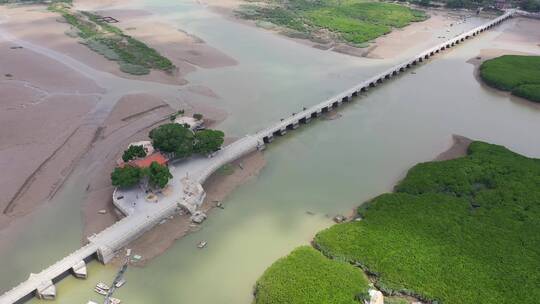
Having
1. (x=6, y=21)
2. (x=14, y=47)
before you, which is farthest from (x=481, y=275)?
(x=6, y=21)

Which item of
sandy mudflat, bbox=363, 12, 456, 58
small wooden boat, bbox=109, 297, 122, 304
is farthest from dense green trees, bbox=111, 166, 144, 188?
sandy mudflat, bbox=363, 12, 456, 58

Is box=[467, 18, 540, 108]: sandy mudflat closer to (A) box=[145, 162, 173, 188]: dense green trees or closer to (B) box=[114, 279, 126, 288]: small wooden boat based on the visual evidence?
(A) box=[145, 162, 173, 188]: dense green trees

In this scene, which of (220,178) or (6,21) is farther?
(6,21)

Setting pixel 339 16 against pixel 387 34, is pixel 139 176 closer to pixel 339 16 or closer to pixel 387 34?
pixel 387 34

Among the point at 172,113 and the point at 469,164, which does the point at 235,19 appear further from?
the point at 469,164

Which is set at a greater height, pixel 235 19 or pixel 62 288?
pixel 235 19

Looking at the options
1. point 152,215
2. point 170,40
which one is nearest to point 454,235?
point 152,215
